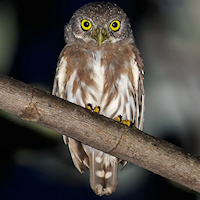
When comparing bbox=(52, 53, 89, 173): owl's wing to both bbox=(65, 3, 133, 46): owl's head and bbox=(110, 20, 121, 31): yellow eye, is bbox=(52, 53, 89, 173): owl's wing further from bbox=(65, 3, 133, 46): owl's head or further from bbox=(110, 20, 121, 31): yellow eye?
bbox=(110, 20, 121, 31): yellow eye

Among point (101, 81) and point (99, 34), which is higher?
point (99, 34)

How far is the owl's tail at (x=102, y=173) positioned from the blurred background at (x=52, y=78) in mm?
723

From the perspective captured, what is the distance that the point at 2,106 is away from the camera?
2.02 meters

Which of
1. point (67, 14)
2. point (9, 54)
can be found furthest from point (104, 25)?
point (67, 14)

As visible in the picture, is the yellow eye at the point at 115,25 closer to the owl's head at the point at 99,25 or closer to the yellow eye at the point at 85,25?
the owl's head at the point at 99,25

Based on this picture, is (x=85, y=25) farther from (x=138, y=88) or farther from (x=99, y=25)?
(x=138, y=88)

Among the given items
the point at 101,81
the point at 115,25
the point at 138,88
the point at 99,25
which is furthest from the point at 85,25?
the point at 138,88

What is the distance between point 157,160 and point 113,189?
94cm

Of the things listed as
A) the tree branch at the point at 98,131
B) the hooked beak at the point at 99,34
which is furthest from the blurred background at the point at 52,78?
the tree branch at the point at 98,131

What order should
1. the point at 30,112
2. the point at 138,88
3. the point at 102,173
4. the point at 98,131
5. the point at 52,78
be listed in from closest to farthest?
1. the point at 30,112
2. the point at 98,131
3. the point at 102,173
4. the point at 138,88
5. the point at 52,78

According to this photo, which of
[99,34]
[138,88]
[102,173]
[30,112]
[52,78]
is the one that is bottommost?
[102,173]

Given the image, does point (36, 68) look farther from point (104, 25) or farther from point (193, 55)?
point (193, 55)

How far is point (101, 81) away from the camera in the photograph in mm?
3160

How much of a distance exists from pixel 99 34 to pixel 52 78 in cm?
86
